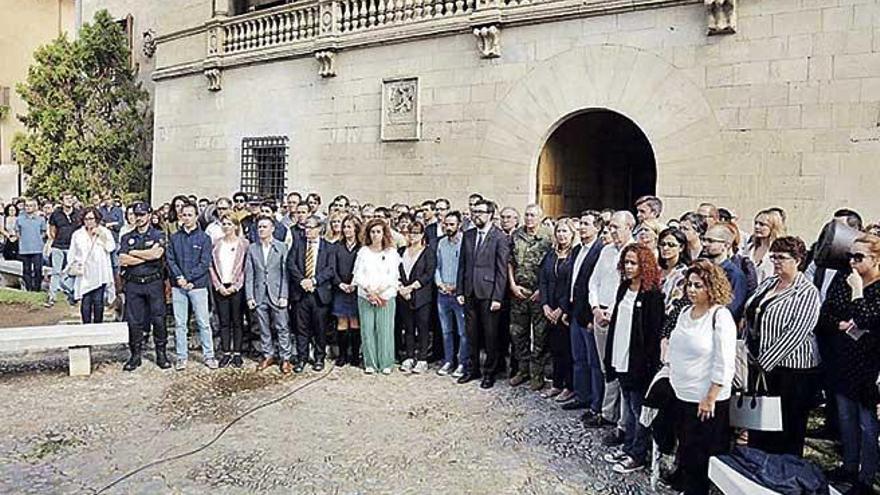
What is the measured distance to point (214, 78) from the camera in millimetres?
15398

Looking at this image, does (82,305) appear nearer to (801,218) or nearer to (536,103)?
(536,103)

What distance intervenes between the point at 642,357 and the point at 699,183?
16.1ft

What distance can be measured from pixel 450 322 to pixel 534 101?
415 centimetres

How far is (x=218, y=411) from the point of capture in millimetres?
6500

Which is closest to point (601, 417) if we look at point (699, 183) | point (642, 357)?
point (642, 357)

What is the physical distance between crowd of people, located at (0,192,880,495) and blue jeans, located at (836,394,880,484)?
11 mm

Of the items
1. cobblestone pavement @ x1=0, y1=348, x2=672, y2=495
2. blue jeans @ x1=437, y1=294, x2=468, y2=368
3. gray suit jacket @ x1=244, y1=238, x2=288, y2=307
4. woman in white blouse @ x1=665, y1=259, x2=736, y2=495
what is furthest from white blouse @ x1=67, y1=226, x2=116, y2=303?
woman in white blouse @ x1=665, y1=259, x2=736, y2=495

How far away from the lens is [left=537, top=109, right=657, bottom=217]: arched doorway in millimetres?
11281

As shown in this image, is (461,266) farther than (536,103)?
No

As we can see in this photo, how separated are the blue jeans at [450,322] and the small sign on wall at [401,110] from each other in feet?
15.3

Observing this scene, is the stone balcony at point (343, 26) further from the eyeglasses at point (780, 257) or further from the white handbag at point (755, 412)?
the white handbag at point (755, 412)

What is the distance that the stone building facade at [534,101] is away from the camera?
8477 mm

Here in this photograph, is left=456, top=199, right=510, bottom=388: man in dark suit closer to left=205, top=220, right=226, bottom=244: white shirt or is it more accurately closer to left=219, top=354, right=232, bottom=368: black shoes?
left=219, top=354, right=232, bottom=368: black shoes

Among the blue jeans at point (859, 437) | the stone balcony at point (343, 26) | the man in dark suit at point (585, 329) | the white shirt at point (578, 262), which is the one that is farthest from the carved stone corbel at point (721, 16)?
the blue jeans at point (859, 437)
